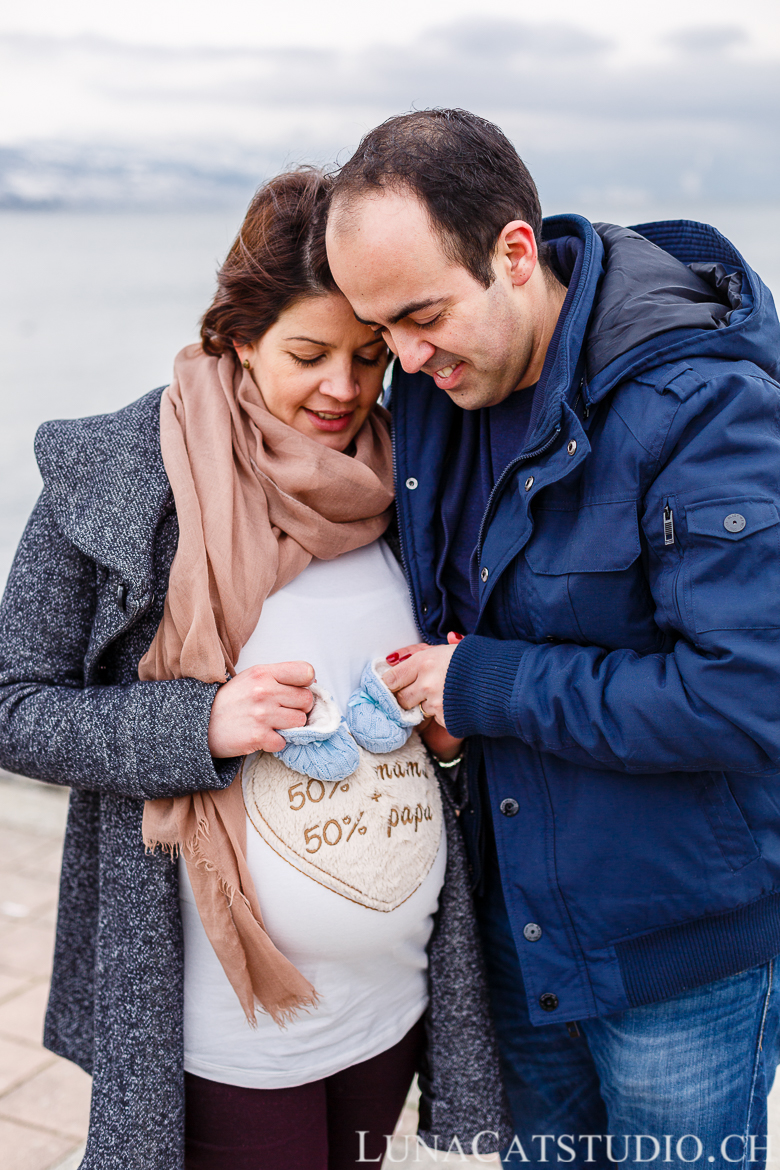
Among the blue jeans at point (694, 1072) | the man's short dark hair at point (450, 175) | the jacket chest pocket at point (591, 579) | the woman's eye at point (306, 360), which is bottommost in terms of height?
the blue jeans at point (694, 1072)

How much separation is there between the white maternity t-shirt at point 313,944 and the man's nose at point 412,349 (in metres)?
0.39

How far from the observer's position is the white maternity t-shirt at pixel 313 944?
1.48 m

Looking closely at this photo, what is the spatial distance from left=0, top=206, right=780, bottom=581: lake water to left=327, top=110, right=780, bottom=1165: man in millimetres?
6194

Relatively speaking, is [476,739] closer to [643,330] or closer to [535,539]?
[535,539]

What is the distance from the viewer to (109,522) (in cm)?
150

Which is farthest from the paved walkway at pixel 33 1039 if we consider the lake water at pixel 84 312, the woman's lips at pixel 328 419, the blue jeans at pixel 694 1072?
the lake water at pixel 84 312

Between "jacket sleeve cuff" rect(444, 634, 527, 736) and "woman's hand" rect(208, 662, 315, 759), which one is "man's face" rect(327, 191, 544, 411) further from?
"woman's hand" rect(208, 662, 315, 759)

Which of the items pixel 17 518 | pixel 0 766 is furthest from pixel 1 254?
pixel 0 766

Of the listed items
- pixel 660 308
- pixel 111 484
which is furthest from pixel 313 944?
pixel 660 308

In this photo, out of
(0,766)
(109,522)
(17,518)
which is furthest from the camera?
(17,518)

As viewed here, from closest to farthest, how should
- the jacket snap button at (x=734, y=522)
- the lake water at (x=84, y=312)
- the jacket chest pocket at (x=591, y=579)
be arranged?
the jacket snap button at (x=734, y=522) < the jacket chest pocket at (x=591, y=579) < the lake water at (x=84, y=312)

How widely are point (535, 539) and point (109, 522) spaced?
679 millimetres
